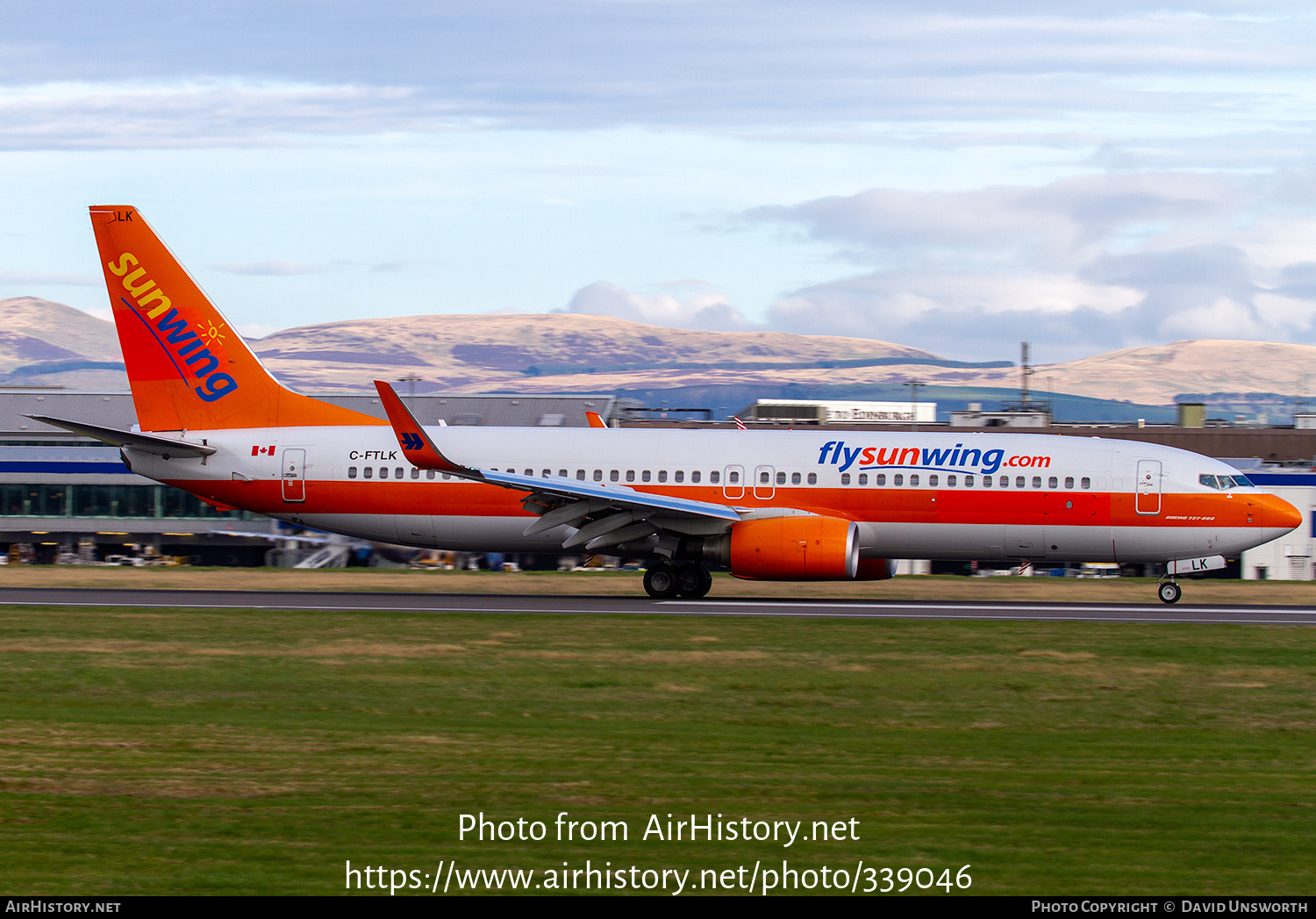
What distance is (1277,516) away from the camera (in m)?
30.3

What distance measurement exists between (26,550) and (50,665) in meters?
44.0

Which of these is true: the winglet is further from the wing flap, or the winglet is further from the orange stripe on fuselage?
the orange stripe on fuselage

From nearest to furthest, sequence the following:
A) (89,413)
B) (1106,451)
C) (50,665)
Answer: (50,665), (1106,451), (89,413)

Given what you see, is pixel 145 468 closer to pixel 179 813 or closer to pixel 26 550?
pixel 179 813

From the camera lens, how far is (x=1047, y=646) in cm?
2178

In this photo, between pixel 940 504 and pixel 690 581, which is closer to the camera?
pixel 940 504

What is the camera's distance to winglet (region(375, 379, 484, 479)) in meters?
28.2

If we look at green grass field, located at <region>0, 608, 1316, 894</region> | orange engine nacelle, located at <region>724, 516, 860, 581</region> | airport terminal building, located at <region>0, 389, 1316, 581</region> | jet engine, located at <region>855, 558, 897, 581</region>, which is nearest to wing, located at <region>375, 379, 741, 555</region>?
orange engine nacelle, located at <region>724, 516, 860, 581</region>

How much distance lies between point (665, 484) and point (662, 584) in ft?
8.03

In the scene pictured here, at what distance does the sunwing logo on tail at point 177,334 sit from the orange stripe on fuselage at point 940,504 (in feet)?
18.9

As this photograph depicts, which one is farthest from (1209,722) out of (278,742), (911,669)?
(278,742)

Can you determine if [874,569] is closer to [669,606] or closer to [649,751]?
[669,606]

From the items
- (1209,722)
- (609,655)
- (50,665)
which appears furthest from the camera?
(609,655)

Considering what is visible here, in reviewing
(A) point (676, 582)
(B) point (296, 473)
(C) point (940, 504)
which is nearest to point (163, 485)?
(B) point (296, 473)
